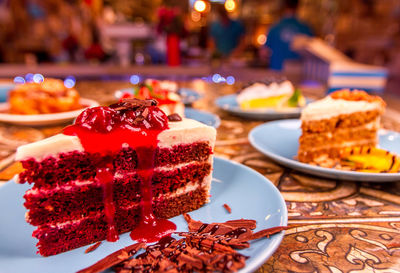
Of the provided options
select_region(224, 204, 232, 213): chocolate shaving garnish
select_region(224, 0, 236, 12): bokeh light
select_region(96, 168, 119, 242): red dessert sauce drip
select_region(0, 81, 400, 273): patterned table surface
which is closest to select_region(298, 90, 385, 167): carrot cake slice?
select_region(0, 81, 400, 273): patterned table surface

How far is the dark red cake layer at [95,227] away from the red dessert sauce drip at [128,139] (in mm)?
44

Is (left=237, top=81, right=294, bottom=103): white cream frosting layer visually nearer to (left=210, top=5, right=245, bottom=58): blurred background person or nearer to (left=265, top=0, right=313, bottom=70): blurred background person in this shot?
(left=265, top=0, right=313, bottom=70): blurred background person

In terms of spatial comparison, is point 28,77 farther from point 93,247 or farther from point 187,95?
point 93,247

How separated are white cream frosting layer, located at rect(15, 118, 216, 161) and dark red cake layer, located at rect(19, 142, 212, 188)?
0.02 meters

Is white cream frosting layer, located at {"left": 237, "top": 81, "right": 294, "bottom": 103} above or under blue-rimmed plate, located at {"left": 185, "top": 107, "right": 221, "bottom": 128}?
above

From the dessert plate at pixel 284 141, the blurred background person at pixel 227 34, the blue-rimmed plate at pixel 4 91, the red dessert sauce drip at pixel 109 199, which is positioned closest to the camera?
the red dessert sauce drip at pixel 109 199

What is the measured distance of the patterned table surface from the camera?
114 cm

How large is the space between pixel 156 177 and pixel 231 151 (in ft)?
2.97

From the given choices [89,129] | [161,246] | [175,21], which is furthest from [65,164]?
[175,21]

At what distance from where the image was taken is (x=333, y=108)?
7.25ft

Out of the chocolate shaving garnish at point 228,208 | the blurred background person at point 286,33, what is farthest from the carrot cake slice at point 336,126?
the blurred background person at point 286,33

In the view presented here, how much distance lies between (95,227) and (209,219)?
557 millimetres

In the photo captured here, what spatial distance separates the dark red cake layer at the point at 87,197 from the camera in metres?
1.33

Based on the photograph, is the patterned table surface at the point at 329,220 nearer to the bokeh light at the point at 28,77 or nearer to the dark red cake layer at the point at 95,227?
the dark red cake layer at the point at 95,227
